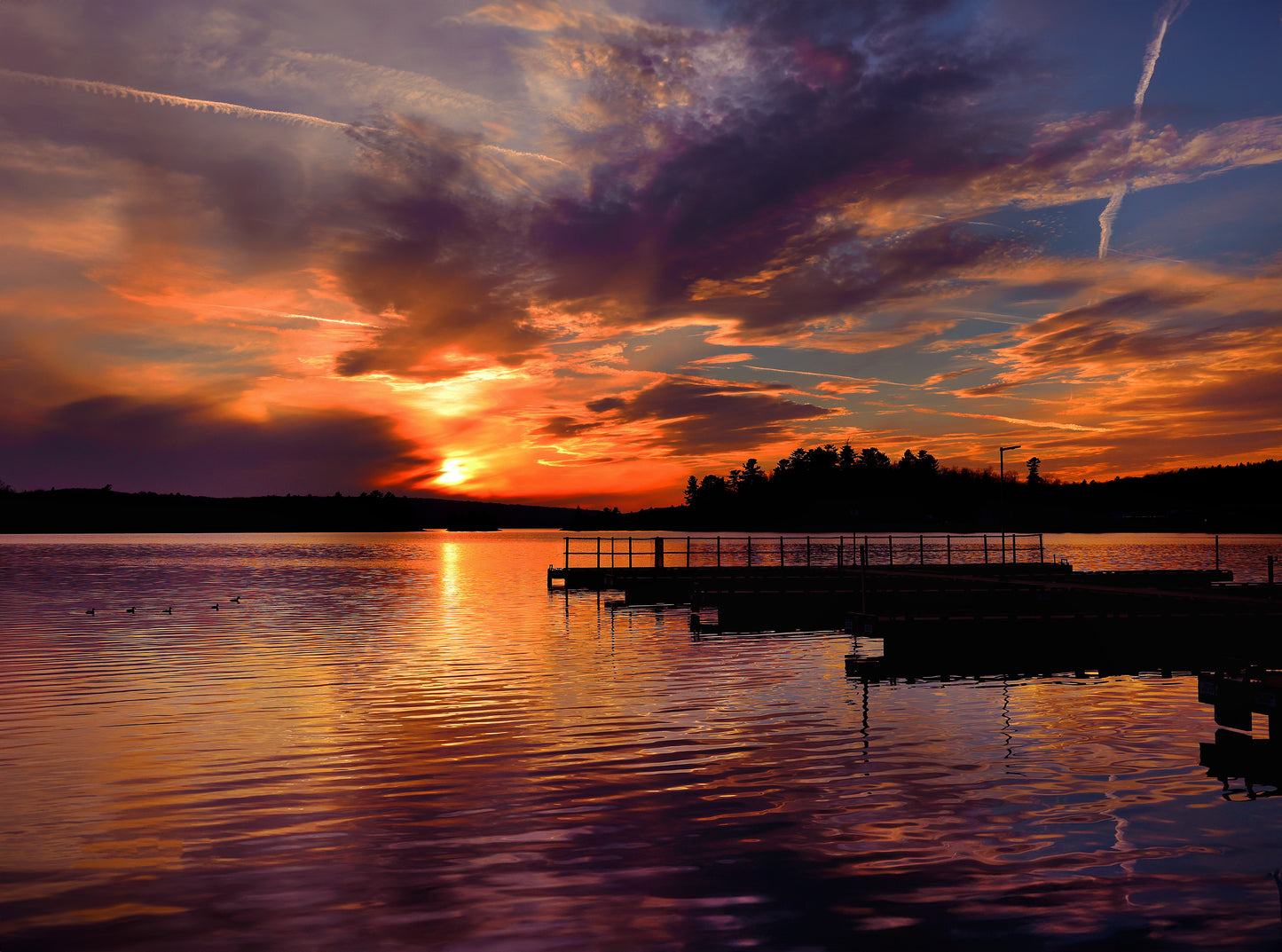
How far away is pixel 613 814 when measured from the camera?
14.2 meters

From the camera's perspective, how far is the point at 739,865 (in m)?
11.9

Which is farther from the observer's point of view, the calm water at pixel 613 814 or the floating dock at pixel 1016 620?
the floating dock at pixel 1016 620

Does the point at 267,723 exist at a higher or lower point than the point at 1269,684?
lower

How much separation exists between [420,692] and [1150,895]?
1977cm

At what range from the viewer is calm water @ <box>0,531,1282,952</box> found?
33.5 ft

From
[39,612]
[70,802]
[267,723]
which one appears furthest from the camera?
[39,612]

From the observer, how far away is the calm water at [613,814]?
1022 cm

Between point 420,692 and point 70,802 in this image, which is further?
point 420,692

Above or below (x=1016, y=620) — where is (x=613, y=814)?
below

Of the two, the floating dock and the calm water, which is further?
the floating dock

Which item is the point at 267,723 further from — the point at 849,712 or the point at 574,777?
the point at 849,712

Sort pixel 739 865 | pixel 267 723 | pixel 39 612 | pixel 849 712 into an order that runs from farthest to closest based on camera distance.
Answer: pixel 39 612 → pixel 849 712 → pixel 267 723 → pixel 739 865

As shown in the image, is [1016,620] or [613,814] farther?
[1016,620]

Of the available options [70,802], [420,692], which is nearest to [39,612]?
[420,692]
